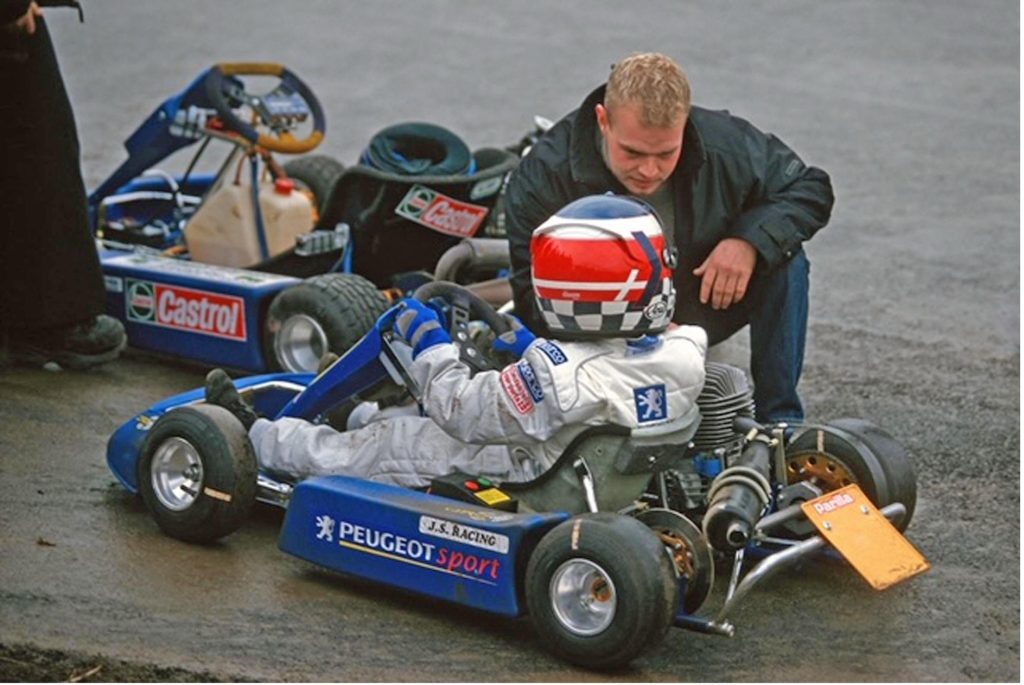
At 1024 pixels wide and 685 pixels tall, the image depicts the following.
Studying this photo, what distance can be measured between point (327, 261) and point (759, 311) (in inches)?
80.3

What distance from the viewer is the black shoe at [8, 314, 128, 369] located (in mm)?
6770

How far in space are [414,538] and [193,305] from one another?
7.95 ft

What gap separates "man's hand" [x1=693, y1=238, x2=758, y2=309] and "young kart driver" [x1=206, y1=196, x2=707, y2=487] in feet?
2.26

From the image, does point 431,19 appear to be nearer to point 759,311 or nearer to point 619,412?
point 759,311

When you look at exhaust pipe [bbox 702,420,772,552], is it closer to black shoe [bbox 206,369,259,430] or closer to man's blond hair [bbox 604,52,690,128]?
man's blond hair [bbox 604,52,690,128]

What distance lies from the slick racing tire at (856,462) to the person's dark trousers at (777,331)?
44cm

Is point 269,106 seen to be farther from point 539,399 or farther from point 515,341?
point 539,399

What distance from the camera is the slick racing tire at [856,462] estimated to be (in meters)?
5.17

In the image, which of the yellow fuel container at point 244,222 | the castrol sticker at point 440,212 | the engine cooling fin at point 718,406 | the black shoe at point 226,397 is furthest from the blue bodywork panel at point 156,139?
the engine cooling fin at point 718,406

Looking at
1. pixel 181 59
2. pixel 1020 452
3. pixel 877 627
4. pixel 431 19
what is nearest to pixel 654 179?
pixel 877 627

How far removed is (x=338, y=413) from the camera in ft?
18.3

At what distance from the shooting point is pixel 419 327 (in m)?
5.03

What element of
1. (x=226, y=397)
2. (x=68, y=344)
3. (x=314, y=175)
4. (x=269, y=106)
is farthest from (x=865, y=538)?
(x=314, y=175)

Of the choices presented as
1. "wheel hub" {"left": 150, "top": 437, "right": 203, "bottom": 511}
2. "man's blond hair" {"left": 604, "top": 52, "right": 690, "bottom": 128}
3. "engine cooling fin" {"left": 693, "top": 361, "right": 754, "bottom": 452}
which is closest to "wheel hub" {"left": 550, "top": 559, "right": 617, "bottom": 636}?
"engine cooling fin" {"left": 693, "top": 361, "right": 754, "bottom": 452}
